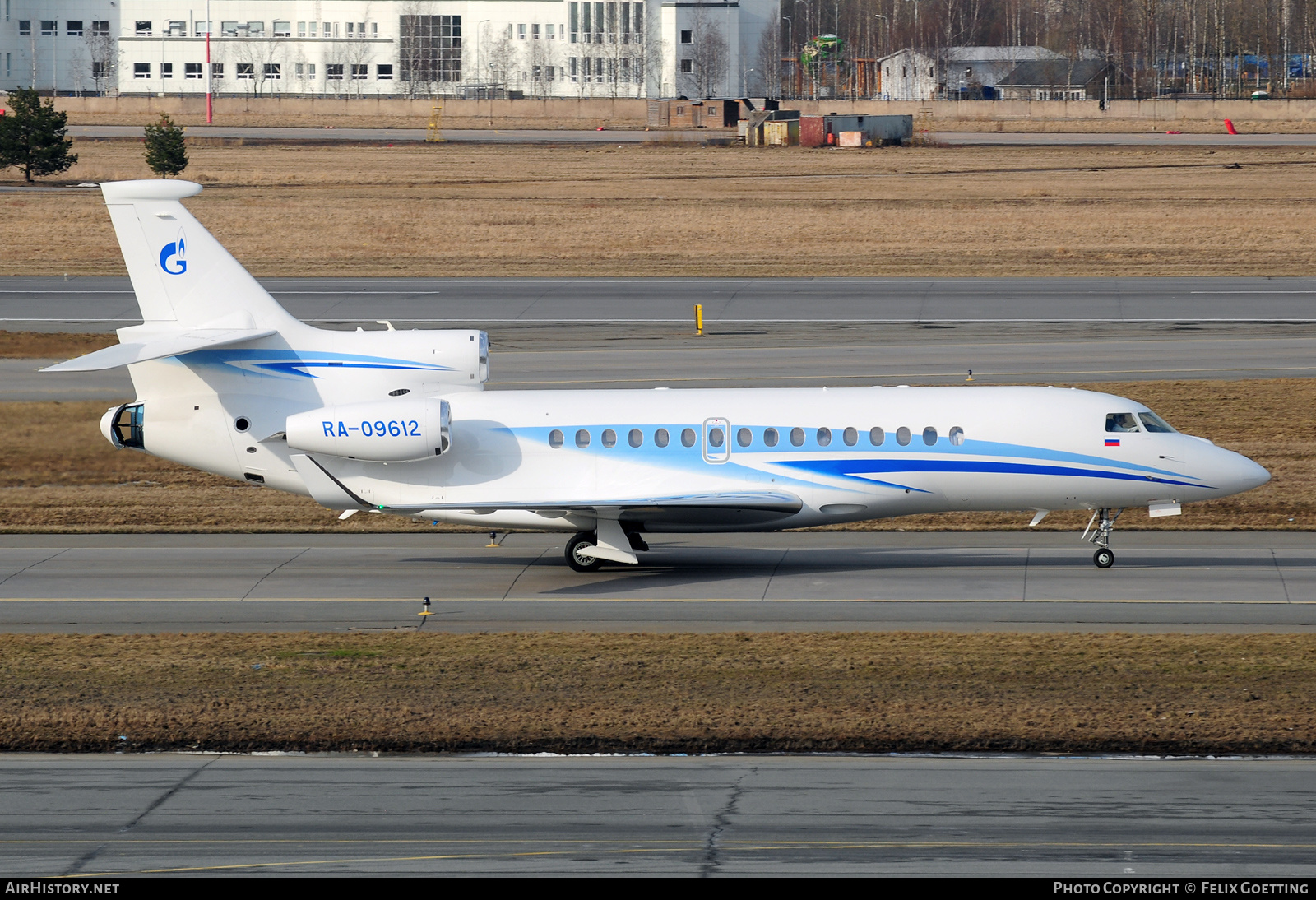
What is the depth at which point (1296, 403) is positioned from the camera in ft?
131

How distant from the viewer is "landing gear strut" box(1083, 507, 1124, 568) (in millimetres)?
27078

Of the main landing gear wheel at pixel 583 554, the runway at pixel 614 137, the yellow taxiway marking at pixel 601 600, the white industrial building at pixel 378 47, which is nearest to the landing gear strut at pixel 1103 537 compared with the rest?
the yellow taxiway marking at pixel 601 600

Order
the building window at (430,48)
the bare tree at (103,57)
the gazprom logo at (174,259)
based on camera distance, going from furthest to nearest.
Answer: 1. the bare tree at (103,57)
2. the building window at (430,48)
3. the gazprom logo at (174,259)

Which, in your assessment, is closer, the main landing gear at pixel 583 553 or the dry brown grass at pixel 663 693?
the dry brown grass at pixel 663 693

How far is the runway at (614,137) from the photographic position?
11475 centimetres

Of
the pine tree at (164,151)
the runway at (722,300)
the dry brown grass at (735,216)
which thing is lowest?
the runway at (722,300)

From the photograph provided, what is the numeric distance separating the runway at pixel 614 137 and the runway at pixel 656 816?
336ft

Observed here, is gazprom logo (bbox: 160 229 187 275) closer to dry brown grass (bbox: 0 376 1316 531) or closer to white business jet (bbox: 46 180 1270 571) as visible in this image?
white business jet (bbox: 46 180 1270 571)

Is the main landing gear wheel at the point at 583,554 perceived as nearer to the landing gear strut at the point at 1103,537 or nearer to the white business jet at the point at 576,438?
the white business jet at the point at 576,438

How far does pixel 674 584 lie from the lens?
89.2ft

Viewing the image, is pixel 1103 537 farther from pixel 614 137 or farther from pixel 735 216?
pixel 614 137

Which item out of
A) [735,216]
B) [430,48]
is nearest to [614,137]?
[735,216]

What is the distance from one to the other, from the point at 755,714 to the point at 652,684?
190 cm

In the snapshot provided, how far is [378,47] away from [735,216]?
118705 mm
